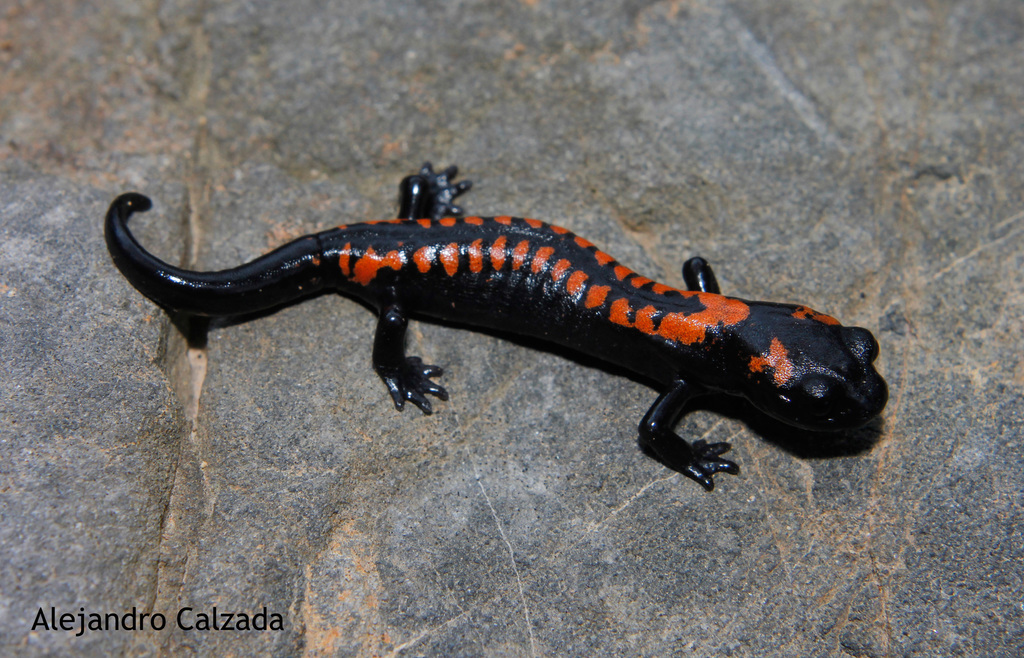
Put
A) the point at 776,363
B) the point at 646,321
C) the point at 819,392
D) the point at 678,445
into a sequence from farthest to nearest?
the point at 646,321 < the point at 678,445 < the point at 776,363 < the point at 819,392

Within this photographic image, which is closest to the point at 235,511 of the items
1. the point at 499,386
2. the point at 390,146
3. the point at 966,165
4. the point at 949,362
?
the point at 499,386

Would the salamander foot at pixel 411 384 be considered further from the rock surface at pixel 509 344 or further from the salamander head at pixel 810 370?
the salamander head at pixel 810 370

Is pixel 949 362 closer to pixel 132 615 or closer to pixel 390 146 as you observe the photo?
pixel 390 146

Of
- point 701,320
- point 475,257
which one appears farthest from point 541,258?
point 701,320

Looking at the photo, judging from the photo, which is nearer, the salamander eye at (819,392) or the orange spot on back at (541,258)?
the salamander eye at (819,392)

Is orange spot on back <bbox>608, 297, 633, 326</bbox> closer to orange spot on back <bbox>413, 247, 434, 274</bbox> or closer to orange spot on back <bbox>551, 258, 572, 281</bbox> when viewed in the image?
orange spot on back <bbox>551, 258, 572, 281</bbox>

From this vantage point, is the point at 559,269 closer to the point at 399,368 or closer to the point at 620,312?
the point at 620,312

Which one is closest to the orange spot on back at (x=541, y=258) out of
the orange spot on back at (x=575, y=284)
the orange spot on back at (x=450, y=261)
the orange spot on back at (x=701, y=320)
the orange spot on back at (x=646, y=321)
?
the orange spot on back at (x=575, y=284)
